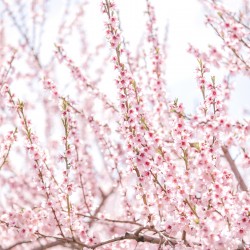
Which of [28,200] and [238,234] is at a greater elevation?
[28,200]

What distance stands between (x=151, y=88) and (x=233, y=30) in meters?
1.76

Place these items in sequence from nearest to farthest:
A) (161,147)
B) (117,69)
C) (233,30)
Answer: (161,147), (117,69), (233,30)

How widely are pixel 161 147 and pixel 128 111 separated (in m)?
0.57

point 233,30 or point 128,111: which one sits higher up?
point 233,30

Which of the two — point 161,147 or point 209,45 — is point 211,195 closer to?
point 161,147

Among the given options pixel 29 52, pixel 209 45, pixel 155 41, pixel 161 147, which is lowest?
pixel 161 147

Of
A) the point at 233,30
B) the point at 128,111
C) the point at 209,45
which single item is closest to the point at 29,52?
the point at 209,45

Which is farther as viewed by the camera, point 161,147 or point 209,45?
point 209,45

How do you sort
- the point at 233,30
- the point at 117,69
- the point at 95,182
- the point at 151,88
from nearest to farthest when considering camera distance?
the point at 117,69
the point at 233,30
the point at 151,88
the point at 95,182

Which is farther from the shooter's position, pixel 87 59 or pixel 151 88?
pixel 87 59

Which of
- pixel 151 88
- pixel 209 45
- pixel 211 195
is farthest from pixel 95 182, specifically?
pixel 211 195

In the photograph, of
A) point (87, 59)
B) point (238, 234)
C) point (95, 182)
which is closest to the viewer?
point (238, 234)

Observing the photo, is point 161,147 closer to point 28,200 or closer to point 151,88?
point 151,88

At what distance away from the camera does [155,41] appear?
24.4ft
